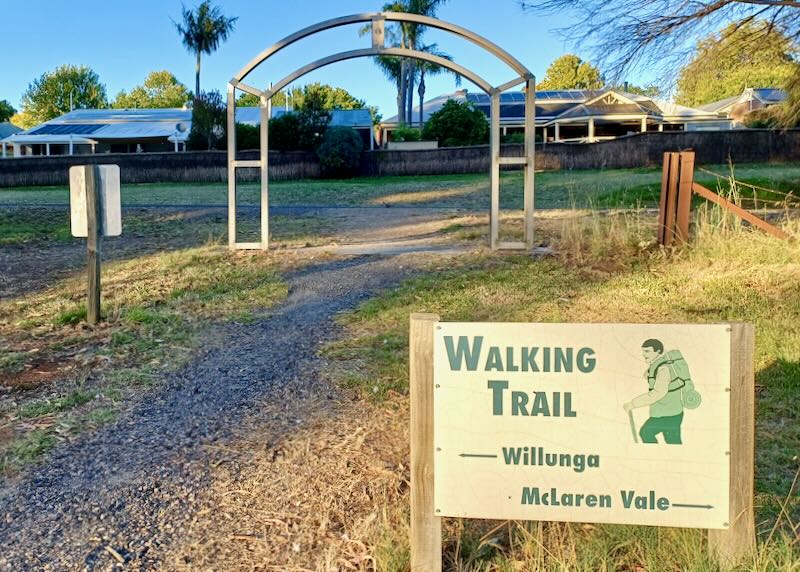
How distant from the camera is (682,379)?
99.8 inches

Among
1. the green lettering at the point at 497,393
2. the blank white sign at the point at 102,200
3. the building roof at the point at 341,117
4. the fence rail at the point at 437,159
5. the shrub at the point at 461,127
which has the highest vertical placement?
the building roof at the point at 341,117

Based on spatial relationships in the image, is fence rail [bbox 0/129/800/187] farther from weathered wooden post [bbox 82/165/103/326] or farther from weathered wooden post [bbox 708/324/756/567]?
weathered wooden post [bbox 708/324/756/567]

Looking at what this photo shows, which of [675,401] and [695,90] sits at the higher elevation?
[695,90]

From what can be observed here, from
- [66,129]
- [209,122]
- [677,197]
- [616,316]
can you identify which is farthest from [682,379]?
[66,129]

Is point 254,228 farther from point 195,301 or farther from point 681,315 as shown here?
point 681,315

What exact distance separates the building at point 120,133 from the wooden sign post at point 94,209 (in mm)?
38066

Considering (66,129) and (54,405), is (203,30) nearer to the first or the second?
(66,129)

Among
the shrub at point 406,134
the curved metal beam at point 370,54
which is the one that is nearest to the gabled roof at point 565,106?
the shrub at point 406,134

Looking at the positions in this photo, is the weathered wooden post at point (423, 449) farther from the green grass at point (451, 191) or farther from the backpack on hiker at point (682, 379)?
the green grass at point (451, 191)

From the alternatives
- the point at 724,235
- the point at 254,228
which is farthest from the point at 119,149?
the point at 724,235

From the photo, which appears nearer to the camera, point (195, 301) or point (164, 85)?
point (195, 301)

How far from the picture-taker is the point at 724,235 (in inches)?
353

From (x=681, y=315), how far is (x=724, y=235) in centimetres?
302

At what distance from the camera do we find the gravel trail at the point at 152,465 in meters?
3.09
